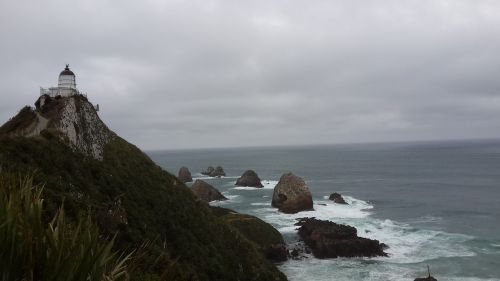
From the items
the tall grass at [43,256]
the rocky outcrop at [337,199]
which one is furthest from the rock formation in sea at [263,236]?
the tall grass at [43,256]

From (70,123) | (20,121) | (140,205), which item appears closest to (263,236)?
(140,205)

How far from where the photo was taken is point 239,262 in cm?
3222

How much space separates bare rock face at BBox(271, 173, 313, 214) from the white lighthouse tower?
44547mm

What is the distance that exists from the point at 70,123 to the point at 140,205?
29.1ft

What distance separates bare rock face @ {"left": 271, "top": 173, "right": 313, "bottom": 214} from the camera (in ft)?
233

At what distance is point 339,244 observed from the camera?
4716 centimetres

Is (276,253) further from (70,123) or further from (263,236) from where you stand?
(70,123)

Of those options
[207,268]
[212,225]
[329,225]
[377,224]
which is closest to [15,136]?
[207,268]

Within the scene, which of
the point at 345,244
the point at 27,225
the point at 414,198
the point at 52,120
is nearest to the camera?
the point at 27,225

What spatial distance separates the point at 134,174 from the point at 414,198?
2764 inches

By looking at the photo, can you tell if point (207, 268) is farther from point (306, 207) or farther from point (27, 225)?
point (306, 207)

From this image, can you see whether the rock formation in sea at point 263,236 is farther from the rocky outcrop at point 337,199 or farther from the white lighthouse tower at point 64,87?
the rocky outcrop at point 337,199

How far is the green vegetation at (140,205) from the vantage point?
19719 millimetres

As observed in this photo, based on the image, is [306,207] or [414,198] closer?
[306,207]
